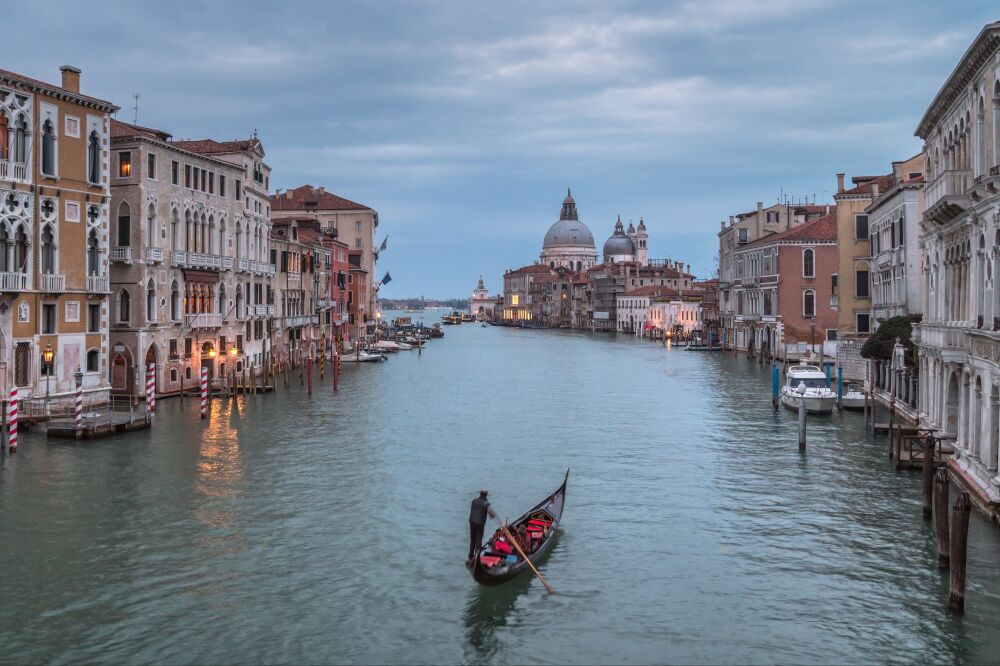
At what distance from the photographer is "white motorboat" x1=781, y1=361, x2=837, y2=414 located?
33.1m

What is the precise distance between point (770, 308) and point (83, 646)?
5825 cm

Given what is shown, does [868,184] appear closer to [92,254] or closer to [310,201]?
[92,254]

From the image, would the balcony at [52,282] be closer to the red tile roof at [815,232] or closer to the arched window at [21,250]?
the arched window at [21,250]

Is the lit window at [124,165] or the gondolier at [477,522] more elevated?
the lit window at [124,165]

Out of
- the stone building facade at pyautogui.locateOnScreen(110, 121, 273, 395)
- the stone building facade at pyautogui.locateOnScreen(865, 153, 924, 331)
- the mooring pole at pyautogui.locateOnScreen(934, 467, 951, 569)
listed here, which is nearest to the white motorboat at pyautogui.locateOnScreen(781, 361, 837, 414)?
the stone building facade at pyautogui.locateOnScreen(865, 153, 924, 331)

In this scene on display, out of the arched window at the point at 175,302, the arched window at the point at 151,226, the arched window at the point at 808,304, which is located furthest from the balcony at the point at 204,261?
the arched window at the point at 808,304

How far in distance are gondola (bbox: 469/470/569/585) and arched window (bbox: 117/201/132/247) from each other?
73.7 feet

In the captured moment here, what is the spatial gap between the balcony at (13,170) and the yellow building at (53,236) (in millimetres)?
29

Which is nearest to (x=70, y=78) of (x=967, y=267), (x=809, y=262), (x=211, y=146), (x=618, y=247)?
(x=211, y=146)

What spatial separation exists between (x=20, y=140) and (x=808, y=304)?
1886 inches

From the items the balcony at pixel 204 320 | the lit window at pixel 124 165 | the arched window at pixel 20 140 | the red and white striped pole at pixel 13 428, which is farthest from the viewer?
the balcony at pixel 204 320

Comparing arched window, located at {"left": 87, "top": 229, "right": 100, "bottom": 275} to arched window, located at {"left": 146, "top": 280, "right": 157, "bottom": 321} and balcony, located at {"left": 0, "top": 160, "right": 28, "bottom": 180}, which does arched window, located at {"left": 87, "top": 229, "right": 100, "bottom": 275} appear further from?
arched window, located at {"left": 146, "top": 280, "right": 157, "bottom": 321}

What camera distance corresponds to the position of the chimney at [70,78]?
30094mm

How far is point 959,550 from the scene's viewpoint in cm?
1258
